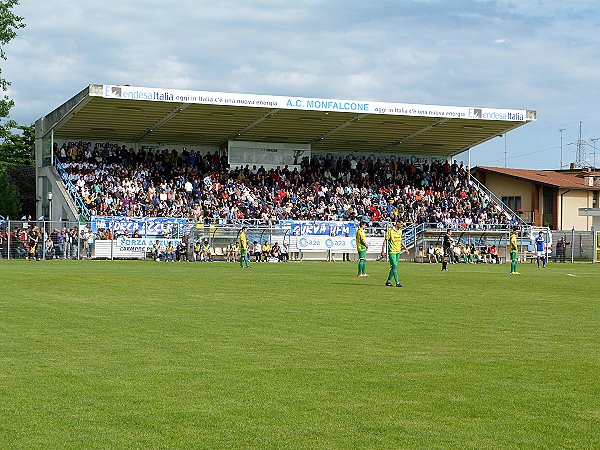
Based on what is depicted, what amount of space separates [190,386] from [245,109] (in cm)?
4791

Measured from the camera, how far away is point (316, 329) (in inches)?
563

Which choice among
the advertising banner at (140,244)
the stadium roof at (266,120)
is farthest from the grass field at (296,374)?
the stadium roof at (266,120)

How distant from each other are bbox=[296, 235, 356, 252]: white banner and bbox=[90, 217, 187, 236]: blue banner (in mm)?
6849

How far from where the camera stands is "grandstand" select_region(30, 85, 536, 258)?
54469 millimetres

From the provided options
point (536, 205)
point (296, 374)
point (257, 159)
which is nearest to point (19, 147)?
point (257, 159)

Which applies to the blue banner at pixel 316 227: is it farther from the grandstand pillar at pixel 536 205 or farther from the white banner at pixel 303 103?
the grandstand pillar at pixel 536 205

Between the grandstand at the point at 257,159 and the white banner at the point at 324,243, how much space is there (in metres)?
2.28

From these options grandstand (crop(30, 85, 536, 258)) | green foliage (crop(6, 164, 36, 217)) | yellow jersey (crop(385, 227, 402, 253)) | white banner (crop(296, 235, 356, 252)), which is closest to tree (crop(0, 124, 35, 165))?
green foliage (crop(6, 164, 36, 217))

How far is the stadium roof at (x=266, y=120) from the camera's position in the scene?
5375 cm

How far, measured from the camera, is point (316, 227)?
5475 centimetres

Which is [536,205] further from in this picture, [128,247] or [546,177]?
[128,247]

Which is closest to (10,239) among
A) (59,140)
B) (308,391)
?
(59,140)

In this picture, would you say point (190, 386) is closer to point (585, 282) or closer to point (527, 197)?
point (585, 282)

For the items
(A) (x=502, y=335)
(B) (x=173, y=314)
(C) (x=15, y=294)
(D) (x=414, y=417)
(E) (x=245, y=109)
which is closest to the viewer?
(D) (x=414, y=417)
